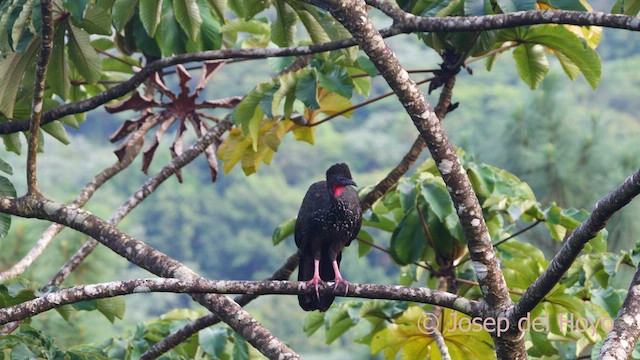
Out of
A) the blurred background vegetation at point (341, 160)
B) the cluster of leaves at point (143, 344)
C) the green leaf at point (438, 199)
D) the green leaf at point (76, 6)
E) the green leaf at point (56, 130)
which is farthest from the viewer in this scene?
the blurred background vegetation at point (341, 160)

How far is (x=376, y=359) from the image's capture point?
15250 millimetres

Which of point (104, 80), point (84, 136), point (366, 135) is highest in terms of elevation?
point (84, 136)

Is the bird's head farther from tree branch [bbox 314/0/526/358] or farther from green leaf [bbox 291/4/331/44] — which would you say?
tree branch [bbox 314/0/526/358]

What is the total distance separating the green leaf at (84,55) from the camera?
478cm

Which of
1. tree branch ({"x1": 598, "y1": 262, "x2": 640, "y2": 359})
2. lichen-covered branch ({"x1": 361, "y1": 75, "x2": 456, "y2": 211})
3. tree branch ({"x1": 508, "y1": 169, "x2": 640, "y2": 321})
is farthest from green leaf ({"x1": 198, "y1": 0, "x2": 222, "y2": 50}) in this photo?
tree branch ({"x1": 598, "y1": 262, "x2": 640, "y2": 359})

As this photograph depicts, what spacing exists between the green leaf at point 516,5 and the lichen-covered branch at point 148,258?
4.93ft

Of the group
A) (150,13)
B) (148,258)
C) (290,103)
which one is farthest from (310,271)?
(150,13)

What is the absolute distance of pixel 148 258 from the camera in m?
3.94

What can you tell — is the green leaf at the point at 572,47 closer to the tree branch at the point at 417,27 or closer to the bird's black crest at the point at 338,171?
the tree branch at the point at 417,27

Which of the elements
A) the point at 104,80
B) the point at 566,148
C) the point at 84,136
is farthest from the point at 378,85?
the point at 104,80

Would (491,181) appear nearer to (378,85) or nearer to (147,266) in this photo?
(147,266)

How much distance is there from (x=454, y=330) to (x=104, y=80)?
2585 mm

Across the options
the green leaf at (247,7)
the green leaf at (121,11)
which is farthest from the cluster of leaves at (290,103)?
the green leaf at (121,11)

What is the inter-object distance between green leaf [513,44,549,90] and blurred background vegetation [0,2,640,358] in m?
7.82
